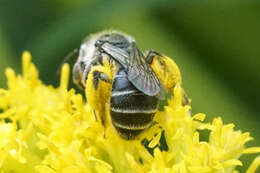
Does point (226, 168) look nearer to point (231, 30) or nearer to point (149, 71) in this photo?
point (149, 71)

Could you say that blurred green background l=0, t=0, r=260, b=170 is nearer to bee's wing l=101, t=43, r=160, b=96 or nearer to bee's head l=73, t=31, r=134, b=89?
bee's head l=73, t=31, r=134, b=89

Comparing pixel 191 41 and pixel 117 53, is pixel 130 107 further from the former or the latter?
pixel 191 41

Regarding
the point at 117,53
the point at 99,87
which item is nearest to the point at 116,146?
the point at 99,87

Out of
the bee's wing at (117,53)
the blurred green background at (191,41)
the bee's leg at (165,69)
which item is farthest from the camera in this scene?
the blurred green background at (191,41)

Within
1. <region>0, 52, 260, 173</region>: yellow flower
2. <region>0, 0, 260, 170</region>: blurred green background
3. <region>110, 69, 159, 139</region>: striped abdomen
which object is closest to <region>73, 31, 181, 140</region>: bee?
<region>110, 69, 159, 139</region>: striped abdomen

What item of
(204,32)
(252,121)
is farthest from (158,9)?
(252,121)

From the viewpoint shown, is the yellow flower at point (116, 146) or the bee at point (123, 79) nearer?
the bee at point (123, 79)

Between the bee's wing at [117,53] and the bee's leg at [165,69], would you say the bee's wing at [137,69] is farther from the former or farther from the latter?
the bee's leg at [165,69]

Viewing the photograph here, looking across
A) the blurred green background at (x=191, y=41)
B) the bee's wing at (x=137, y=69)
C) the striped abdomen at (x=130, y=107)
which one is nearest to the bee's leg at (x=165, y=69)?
the bee's wing at (x=137, y=69)
